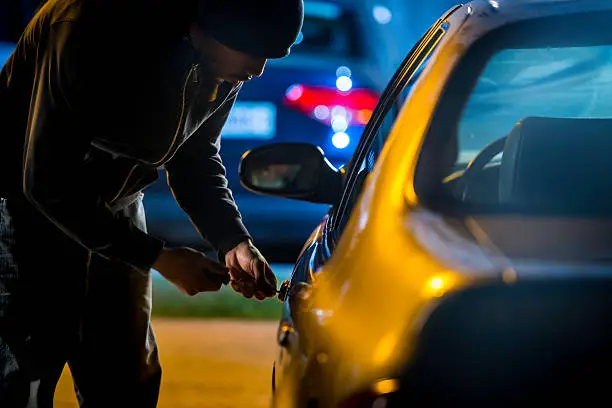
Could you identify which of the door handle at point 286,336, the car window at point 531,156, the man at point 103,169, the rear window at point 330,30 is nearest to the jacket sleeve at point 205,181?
the man at point 103,169

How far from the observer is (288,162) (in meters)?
2.97

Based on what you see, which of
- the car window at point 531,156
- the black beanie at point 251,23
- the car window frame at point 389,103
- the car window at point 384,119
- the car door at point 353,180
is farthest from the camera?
the black beanie at point 251,23

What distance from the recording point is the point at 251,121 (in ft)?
22.8


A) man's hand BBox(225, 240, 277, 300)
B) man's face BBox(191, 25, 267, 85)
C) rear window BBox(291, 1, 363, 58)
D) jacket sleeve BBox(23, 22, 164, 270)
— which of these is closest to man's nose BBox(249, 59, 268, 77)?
man's face BBox(191, 25, 267, 85)

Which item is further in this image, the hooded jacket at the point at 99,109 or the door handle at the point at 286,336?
the hooded jacket at the point at 99,109

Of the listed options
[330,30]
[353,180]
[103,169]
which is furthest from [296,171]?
[330,30]

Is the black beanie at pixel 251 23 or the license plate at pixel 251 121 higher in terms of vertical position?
the black beanie at pixel 251 23

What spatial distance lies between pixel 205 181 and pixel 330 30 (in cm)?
382

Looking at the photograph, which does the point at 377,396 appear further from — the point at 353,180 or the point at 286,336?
the point at 353,180

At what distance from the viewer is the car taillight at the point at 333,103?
6.86 m

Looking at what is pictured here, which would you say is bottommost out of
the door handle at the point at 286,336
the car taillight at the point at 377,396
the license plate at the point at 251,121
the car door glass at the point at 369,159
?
the license plate at the point at 251,121

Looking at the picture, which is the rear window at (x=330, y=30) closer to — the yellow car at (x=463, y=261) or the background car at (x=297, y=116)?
the background car at (x=297, y=116)

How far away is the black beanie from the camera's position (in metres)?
2.80

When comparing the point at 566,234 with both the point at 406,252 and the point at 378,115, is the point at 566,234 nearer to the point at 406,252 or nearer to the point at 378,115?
the point at 406,252
